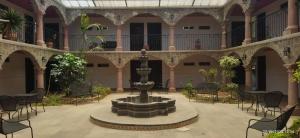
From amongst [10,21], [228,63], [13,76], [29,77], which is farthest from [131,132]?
[29,77]

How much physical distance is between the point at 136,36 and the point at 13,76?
8.68 m

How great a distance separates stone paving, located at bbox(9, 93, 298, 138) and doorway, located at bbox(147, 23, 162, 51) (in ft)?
32.8

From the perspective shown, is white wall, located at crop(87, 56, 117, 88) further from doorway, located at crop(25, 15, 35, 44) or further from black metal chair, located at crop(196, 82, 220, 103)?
black metal chair, located at crop(196, 82, 220, 103)

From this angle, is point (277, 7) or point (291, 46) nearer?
point (291, 46)

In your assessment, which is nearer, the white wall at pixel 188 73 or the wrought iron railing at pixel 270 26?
the wrought iron railing at pixel 270 26

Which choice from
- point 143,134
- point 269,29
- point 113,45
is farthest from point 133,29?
point 143,134

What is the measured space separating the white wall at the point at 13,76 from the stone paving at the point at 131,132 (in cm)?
454

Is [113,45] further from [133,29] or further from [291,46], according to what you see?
[291,46]

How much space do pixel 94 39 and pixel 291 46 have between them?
13.5 meters

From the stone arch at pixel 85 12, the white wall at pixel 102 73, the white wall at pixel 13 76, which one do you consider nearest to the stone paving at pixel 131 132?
the white wall at pixel 13 76

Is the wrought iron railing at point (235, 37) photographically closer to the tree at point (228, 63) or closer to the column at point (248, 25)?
the column at point (248, 25)

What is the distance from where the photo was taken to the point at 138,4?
17.8 meters

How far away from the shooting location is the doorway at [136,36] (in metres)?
19.8

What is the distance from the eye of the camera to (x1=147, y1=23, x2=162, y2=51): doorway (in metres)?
19.7
